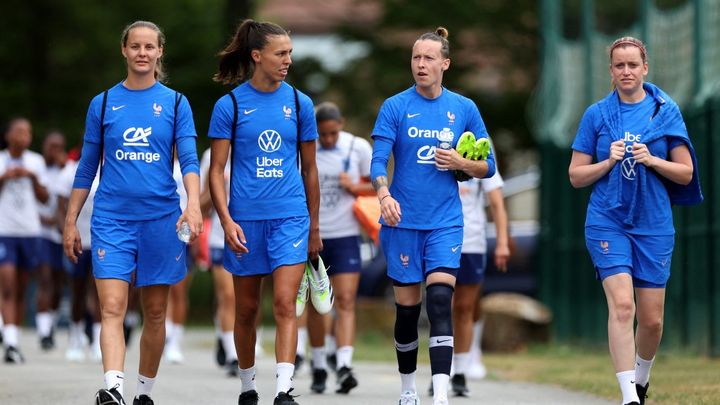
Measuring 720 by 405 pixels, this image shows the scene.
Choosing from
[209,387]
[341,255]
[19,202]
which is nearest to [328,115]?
[341,255]

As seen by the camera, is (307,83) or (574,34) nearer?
(574,34)

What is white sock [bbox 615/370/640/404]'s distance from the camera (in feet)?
29.6

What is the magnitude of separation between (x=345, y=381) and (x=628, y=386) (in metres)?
3.02

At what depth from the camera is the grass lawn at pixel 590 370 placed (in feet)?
36.6

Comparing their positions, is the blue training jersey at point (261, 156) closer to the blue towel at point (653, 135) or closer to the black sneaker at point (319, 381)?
the blue towel at point (653, 135)

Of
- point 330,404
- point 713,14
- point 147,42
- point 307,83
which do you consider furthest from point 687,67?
point 307,83

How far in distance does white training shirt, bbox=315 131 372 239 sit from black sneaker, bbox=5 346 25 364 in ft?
13.9

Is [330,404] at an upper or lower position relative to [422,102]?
lower

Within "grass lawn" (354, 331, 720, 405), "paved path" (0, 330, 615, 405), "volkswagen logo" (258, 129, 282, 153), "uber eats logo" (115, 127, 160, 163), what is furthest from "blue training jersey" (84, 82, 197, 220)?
"grass lawn" (354, 331, 720, 405)

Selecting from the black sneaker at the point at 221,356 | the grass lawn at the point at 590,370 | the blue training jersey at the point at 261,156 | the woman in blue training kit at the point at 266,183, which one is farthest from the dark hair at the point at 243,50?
the black sneaker at the point at 221,356

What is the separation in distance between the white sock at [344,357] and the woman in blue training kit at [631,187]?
118 inches

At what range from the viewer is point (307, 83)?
93.0ft

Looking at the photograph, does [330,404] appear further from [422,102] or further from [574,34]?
[574,34]

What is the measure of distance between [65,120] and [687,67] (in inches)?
639
